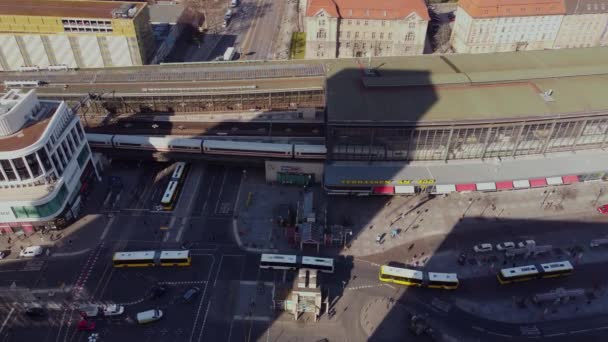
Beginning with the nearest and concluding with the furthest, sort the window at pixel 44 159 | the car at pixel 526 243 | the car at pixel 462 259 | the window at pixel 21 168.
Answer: the window at pixel 21 168, the window at pixel 44 159, the car at pixel 462 259, the car at pixel 526 243

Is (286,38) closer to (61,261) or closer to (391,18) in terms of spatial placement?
(391,18)

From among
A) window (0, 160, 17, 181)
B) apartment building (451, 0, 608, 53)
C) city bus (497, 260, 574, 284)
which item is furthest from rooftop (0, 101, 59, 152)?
apartment building (451, 0, 608, 53)

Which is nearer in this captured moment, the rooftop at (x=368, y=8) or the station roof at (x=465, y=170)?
the station roof at (x=465, y=170)

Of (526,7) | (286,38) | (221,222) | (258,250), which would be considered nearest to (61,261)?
(221,222)

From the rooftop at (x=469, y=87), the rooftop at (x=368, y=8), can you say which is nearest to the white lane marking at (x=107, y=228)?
the rooftop at (x=469, y=87)

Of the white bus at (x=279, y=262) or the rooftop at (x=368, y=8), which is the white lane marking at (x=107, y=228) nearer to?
the white bus at (x=279, y=262)
